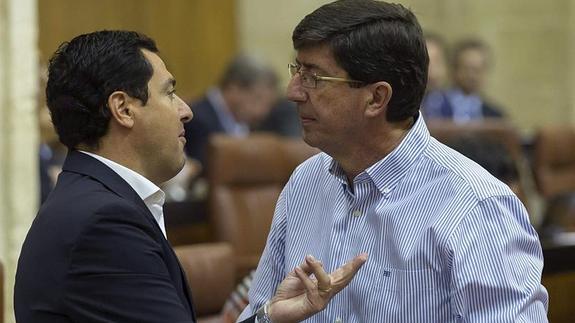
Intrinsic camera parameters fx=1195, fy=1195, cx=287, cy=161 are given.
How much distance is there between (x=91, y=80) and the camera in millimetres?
2117

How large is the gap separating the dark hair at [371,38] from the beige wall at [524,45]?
7369mm

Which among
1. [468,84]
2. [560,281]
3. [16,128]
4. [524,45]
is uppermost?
[16,128]

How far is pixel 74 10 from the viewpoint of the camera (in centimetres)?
848

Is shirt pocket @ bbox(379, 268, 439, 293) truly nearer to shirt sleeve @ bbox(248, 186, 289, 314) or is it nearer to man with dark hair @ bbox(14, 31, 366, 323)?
man with dark hair @ bbox(14, 31, 366, 323)

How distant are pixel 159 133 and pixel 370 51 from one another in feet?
1.37

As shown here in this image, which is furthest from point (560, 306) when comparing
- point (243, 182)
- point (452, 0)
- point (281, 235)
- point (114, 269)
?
point (452, 0)

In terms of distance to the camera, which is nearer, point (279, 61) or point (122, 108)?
point (122, 108)

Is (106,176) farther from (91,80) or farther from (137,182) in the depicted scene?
(91,80)

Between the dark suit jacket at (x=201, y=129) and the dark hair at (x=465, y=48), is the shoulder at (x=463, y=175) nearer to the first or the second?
the dark suit jacket at (x=201, y=129)

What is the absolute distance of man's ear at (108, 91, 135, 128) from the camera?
2.13 metres

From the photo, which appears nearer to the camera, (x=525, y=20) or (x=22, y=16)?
(x=22, y=16)

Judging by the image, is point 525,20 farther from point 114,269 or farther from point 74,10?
point 114,269

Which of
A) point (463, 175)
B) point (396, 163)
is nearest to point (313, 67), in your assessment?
point (396, 163)

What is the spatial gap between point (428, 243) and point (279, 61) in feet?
23.5
